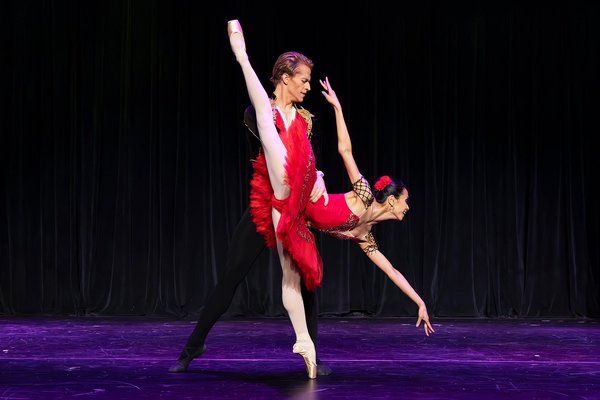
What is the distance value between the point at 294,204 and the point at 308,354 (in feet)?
1.75

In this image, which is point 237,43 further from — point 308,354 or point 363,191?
point 308,354

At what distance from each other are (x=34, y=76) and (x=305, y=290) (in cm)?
419

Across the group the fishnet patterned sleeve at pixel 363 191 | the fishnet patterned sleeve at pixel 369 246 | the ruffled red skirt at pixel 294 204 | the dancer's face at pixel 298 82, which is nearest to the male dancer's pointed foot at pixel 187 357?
the ruffled red skirt at pixel 294 204

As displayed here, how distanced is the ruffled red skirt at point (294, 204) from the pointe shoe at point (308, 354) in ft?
0.68

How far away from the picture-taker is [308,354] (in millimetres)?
2641

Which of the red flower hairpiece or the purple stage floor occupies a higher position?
the red flower hairpiece

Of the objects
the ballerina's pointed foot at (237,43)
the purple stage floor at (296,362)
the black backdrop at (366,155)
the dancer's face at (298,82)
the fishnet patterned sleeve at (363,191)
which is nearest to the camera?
the purple stage floor at (296,362)

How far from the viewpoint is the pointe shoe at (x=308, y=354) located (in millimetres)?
2619

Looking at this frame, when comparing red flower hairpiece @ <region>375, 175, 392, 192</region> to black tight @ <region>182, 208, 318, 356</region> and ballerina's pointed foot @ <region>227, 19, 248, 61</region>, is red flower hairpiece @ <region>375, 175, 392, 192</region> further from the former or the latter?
ballerina's pointed foot @ <region>227, 19, 248, 61</region>

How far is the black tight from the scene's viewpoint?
9.00ft

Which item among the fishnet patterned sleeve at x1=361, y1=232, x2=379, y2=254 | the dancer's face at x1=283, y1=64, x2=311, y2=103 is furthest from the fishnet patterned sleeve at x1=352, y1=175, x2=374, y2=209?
the dancer's face at x1=283, y1=64, x2=311, y2=103

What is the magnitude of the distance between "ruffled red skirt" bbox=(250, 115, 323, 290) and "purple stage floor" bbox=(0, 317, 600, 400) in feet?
1.41

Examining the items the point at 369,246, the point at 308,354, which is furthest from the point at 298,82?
the point at 308,354

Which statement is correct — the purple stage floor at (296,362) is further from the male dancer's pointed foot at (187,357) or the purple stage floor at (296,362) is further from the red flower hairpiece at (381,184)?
the red flower hairpiece at (381,184)
